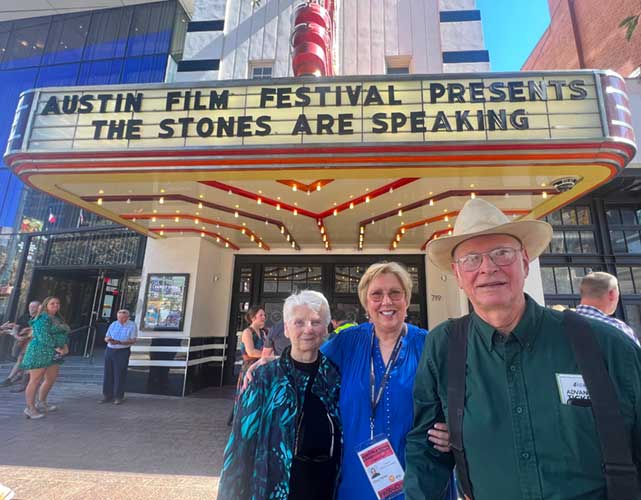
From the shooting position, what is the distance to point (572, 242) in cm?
663

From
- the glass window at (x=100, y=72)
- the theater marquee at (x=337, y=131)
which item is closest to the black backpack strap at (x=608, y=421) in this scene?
the theater marquee at (x=337, y=131)

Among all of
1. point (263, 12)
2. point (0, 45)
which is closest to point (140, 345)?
point (263, 12)

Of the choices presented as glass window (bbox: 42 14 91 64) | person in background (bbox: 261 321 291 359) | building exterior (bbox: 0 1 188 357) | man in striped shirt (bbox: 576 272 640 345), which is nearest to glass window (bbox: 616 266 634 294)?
man in striped shirt (bbox: 576 272 640 345)

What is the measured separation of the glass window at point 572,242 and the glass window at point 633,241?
→ 91cm

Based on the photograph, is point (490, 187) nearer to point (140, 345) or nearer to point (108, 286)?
point (140, 345)

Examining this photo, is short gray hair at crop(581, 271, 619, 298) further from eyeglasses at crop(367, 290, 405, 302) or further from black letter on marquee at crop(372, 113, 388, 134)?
black letter on marquee at crop(372, 113, 388, 134)

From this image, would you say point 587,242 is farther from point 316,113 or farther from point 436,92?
point 316,113

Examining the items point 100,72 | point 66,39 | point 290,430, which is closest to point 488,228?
point 290,430

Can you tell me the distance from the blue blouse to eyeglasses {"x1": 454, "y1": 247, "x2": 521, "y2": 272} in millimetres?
740

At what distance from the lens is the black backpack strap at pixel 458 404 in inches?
48.4

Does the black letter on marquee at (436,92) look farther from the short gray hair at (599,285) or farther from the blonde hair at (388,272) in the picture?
the blonde hair at (388,272)

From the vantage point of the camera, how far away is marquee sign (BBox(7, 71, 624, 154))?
3764 millimetres

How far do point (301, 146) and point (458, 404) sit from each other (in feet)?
10.8

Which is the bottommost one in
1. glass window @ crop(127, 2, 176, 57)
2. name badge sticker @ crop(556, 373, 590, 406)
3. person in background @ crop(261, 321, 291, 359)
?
person in background @ crop(261, 321, 291, 359)
